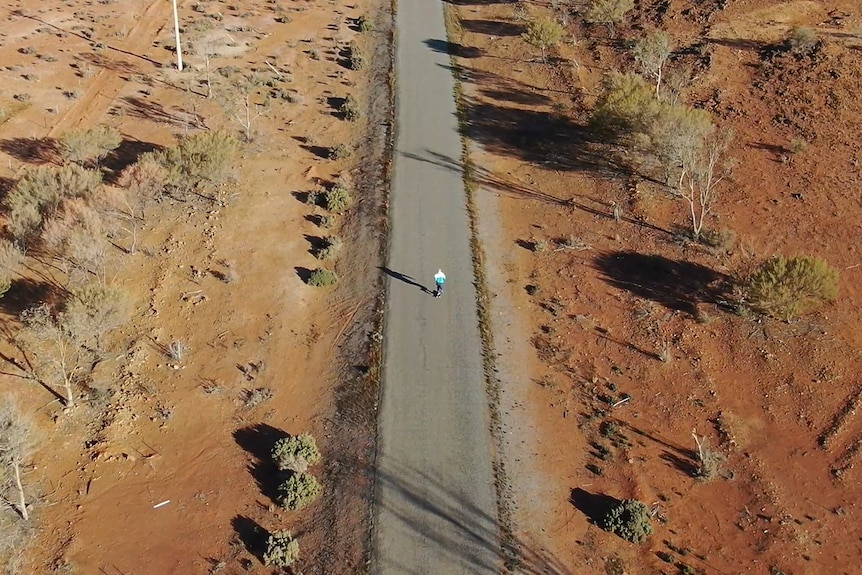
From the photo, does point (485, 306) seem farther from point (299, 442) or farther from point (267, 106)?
point (267, 106)

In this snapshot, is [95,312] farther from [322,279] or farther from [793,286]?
[793,286]

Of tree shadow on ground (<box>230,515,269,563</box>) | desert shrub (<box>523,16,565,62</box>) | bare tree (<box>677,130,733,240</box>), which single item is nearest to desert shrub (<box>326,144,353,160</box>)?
desert shrub (<box>523,16,565,62</box>)

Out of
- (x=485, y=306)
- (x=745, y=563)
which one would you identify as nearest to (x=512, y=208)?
(x=485, y=306)

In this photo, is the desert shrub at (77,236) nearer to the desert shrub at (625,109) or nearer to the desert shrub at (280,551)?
the desert shrub at (280,551)

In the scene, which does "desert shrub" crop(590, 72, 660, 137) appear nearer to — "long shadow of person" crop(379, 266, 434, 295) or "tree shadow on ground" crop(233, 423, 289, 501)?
"long shadow of person" crop(379, 266, 434, 295)

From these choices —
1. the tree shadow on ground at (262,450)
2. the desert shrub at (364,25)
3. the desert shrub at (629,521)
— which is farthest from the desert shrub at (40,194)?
the desert shrub at (364,25)

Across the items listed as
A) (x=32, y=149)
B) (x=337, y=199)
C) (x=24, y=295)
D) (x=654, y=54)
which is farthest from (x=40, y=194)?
(x=654, y=54)
